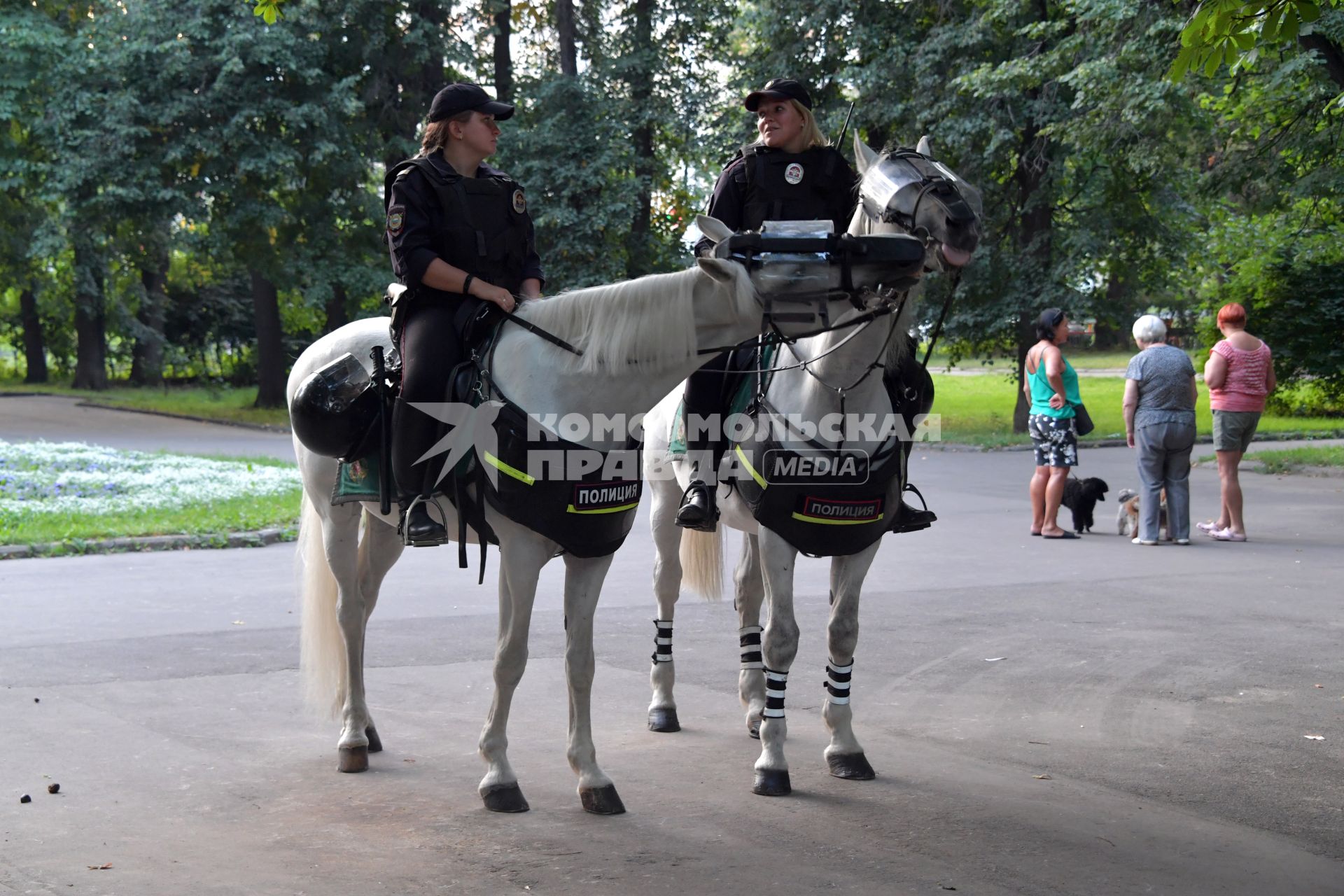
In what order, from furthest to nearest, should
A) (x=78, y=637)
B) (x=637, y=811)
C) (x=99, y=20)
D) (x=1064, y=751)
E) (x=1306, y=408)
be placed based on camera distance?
(x=1306, y=408) → (x=99, y=20) → (x=78, y=637) → (x=1064, y=751) → (x=637, y=811)

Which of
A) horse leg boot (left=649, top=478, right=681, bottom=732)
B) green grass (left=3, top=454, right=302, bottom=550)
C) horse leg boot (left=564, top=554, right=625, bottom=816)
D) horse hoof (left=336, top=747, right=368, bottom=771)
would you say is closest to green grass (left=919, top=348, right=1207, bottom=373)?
green grass (left=3, top=454, right=302, bottom=550)

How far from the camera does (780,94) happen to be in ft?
20.4

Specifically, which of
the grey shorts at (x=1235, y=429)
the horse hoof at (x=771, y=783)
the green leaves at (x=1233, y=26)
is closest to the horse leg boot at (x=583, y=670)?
the horse hoof at (x=771, y=783)

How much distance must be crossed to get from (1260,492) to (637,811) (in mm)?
14146

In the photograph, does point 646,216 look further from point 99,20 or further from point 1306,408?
point 1306,408

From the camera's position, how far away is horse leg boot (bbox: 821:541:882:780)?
19.6 ft

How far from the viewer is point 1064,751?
6.31 m

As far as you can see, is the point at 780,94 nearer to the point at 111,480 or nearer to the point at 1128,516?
the point at 1128,516

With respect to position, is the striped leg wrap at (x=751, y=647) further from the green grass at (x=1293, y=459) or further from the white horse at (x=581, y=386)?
the green grass at (x=1293, y=459)

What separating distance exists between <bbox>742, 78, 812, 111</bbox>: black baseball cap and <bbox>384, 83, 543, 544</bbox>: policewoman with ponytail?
1.16m

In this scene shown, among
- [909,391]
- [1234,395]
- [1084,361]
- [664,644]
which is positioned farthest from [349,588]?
[1084,361]

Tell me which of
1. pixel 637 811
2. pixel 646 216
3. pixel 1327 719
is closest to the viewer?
pixel 637 811

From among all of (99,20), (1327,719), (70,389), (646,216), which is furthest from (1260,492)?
(70,389)

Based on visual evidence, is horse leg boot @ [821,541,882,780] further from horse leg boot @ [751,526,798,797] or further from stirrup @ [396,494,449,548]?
stirrup @ [396,494,449,548]
